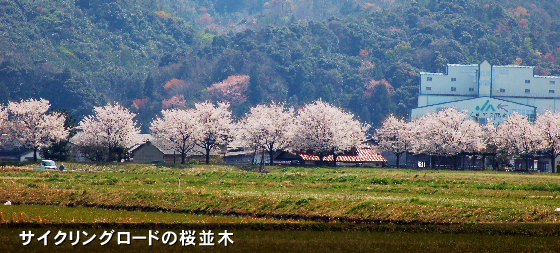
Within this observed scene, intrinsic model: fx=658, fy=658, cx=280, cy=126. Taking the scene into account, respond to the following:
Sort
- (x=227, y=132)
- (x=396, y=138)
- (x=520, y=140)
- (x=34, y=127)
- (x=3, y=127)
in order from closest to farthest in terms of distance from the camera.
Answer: (x=520, y=140) → (x=34, y=127) → (x=3, y=127) → (x=396, y=138) → (x=227, y=132)

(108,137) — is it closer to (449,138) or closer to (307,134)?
(307,134)

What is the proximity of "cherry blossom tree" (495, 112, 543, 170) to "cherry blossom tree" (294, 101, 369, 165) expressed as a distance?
16776 mm

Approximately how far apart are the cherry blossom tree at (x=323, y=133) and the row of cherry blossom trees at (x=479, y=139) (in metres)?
7.50

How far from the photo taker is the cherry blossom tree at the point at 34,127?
76312 millimetres

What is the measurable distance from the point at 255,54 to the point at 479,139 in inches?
3574

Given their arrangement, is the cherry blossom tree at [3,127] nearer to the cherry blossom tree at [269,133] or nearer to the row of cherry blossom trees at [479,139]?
the cherry blossom tree at [269,133]

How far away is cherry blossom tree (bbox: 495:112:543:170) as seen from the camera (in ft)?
239

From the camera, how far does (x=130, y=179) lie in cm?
4775

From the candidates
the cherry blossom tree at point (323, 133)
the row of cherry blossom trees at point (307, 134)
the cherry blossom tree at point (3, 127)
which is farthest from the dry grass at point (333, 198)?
the cherry blossom tree at point (3, 127)

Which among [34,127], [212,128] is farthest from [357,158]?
[34,127]

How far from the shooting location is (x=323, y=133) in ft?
250

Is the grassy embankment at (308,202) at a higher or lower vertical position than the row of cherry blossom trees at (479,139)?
lower

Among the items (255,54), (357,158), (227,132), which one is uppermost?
(255,54)

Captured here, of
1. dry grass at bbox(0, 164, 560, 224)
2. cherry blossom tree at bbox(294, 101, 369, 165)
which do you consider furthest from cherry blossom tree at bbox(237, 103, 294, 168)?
dry grass at bbox(0, 164, 560, 224)
